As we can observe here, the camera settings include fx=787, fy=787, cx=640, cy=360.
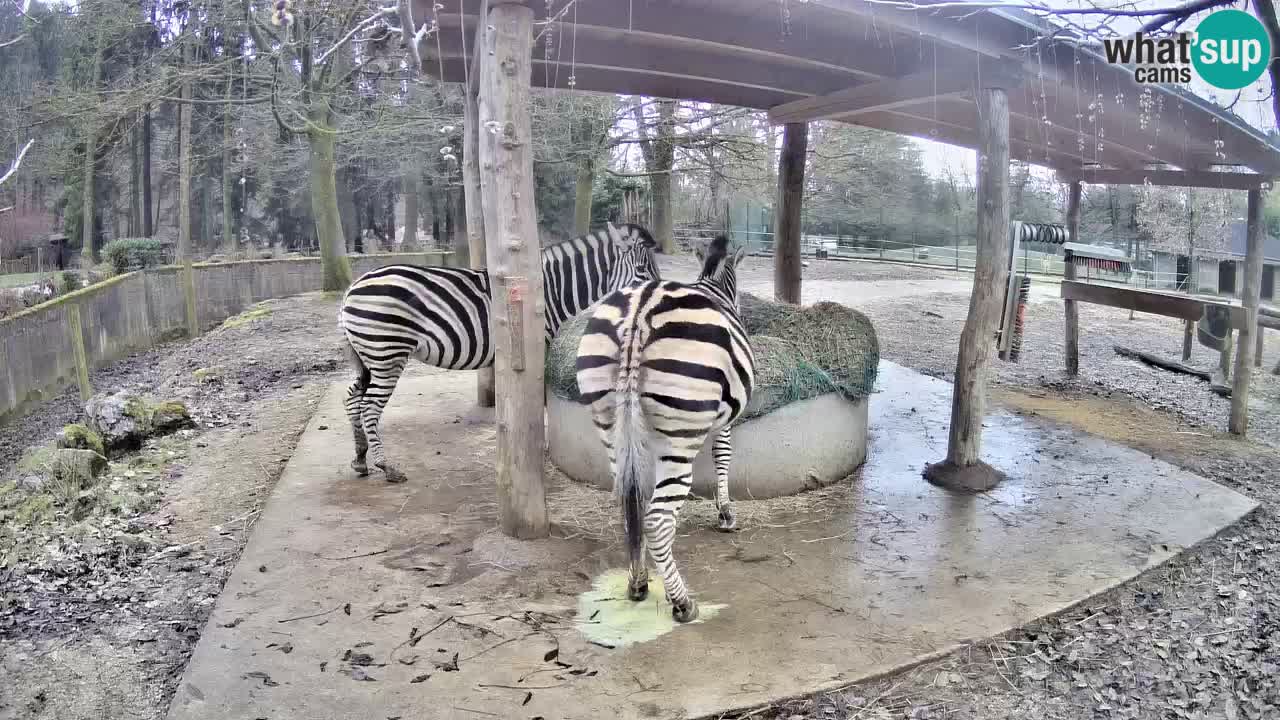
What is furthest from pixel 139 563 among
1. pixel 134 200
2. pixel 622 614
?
pixel 134 200

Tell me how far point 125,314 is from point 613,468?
12142mm

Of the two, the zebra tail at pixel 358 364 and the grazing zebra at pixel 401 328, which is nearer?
the grazing zebra at pixel 401 328

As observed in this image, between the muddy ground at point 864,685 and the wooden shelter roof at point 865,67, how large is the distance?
2679mm

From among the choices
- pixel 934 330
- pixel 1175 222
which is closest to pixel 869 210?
pixel 934 330

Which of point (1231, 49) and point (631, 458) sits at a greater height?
point (1231, 49)

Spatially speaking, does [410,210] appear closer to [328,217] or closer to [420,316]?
[328,217]

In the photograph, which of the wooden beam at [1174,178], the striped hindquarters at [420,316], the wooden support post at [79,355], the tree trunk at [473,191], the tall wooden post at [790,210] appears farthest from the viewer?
the wooden support post at [79,355]

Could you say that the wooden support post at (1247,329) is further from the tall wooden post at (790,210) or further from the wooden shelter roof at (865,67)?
the tall wooden post at (790,210)

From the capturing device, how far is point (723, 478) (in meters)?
4.83

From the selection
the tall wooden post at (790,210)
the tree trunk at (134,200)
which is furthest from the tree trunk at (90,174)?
the tall wooden post at (790,210)

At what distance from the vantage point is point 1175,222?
10305 millimetres

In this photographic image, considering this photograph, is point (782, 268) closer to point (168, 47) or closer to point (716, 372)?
point (716, 372)

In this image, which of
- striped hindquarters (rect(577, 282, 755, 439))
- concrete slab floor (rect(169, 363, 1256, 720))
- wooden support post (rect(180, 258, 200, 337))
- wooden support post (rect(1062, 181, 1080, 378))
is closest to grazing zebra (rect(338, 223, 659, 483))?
concrete slab floor (rect(169, 363, 1256, 720))

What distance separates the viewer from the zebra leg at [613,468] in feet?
12.2
